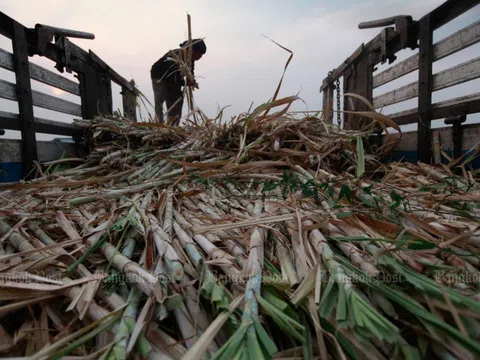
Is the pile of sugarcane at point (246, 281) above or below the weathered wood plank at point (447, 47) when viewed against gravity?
below

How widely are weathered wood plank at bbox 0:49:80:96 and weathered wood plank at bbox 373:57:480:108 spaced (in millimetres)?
3586

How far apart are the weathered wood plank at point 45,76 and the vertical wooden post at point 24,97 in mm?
73

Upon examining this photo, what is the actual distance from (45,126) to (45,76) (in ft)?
1.72

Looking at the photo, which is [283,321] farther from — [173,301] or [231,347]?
[173,301]

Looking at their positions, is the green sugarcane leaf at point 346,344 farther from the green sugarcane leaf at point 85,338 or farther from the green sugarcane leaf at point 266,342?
the green sugarcane leaf at point 85,338

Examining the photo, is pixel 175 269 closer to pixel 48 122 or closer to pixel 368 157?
pixel 368 157

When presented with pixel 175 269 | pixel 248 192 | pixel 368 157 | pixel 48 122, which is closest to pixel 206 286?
pixel 175 269

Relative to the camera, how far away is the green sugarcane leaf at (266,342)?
494 millimetres

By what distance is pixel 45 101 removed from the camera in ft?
8.81

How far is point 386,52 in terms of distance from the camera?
3.17m

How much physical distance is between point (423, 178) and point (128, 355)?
5.72 feet

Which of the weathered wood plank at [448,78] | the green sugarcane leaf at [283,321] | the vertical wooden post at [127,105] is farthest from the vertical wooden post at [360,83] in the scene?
the vertical wooden post at [127,105]

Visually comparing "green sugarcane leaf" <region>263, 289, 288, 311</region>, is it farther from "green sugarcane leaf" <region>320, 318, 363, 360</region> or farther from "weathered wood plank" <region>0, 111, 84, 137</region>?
"weathered wood plank" <region>0, 111, 84, 137</region>

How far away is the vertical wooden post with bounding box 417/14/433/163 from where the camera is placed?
2492mm
